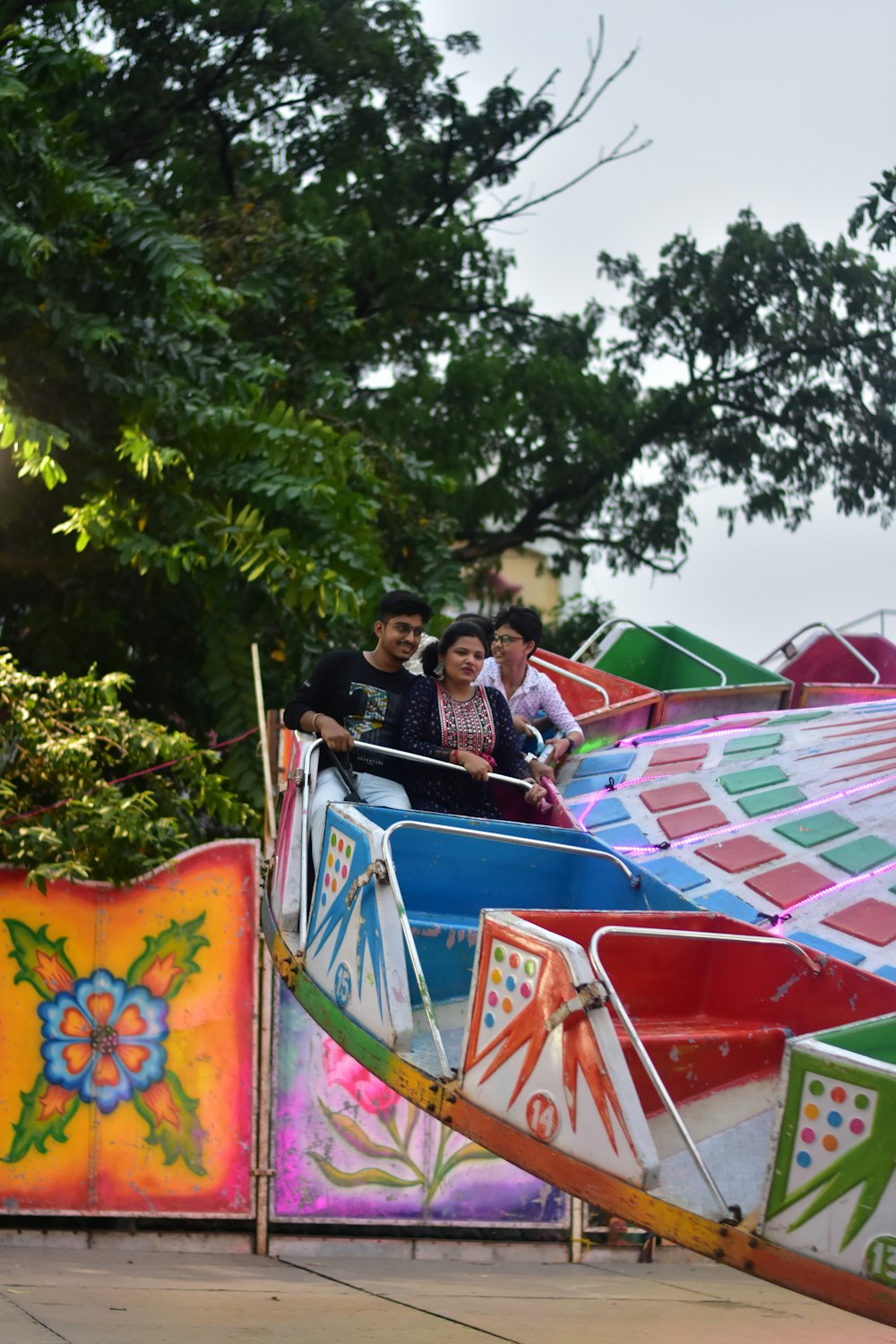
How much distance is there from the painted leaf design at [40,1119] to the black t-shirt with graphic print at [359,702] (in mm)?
3179

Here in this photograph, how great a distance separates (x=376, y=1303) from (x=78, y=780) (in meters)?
3.32

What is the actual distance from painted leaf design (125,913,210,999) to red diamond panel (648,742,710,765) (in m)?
3.18

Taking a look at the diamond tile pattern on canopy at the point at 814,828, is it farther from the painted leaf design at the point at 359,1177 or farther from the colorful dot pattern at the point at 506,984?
the painted leaf design at the point at 359,1177

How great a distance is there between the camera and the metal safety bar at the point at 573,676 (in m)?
8.41

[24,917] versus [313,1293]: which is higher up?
[24,917]

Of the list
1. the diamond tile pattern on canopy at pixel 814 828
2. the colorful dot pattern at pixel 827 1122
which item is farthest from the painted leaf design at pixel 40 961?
the colorful dot pattern at pixel 827 1122

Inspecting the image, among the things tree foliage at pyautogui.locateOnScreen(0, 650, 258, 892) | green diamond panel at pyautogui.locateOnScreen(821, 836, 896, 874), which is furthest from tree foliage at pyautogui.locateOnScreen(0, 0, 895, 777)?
green diamond panel at pyautogui.locateOnScreen(821, 836, 896, 874)

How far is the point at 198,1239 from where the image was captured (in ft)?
29.0

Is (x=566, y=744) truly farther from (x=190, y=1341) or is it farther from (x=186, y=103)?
(x=186, y=103)

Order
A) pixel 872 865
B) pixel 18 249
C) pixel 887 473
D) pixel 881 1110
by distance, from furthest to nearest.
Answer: pixel 887 473 < pixel 18 249 < pixel 872 865 < pixel 881 1110

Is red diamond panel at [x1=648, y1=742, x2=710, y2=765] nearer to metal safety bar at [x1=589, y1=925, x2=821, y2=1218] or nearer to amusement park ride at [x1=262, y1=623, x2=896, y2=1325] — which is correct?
amusement park ride at [x1=262, y1=623, x2=896, y2=1325]

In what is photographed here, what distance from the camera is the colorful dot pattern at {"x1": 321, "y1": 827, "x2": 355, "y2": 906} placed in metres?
5.48

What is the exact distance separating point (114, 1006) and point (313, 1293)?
6.34 feet

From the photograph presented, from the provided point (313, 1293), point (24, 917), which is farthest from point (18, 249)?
point (313, 1293)
